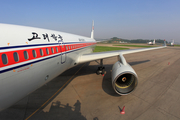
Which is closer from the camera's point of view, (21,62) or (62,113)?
(21,62)

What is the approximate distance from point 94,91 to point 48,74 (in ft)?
13.3

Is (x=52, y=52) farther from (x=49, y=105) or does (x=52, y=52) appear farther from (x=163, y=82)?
(x=163, y=82)

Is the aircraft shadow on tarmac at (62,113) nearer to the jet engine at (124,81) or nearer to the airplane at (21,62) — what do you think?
the airplane at (21,62)

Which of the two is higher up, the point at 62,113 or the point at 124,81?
the point at 124,81

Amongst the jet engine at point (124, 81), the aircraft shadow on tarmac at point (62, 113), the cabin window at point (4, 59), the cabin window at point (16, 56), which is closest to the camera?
the cabin window at point (4, 59)

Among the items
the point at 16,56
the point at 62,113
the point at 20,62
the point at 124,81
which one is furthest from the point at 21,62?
the point at 124,81

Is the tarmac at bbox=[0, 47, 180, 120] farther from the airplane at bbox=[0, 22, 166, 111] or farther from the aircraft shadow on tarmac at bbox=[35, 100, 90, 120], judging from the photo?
the airplane at bbox=[0, 22, 166, 111]

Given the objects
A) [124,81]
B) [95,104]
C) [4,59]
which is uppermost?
[4,59]

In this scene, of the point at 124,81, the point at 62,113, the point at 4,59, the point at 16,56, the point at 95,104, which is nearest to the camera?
the point at 4,59

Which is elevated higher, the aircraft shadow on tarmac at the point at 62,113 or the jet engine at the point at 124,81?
the jet engine at the point at 124,81

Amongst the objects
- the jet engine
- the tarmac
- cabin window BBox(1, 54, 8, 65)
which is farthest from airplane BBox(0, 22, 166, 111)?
the jet engine

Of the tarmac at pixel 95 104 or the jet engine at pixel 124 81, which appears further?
the jet engine at pixel 124 81

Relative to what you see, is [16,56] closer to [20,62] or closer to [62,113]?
[20,62]

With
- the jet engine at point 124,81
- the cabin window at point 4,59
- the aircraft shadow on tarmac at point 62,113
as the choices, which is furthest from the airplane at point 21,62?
the jet engine at point 124,81
